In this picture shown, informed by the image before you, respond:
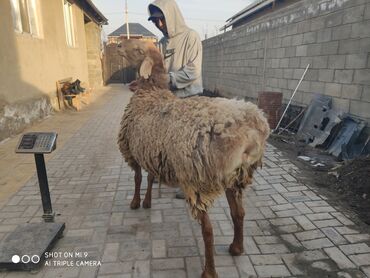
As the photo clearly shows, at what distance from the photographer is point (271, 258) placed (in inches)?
109

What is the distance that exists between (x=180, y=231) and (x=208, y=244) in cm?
84

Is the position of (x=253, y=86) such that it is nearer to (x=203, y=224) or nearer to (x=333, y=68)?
(x=333, y=68)

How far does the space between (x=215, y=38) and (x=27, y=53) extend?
961cm

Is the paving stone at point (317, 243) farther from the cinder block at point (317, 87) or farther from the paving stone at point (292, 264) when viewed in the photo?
the cinder block at point (317, 87)

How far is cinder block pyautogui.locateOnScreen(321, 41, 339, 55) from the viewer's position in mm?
6244

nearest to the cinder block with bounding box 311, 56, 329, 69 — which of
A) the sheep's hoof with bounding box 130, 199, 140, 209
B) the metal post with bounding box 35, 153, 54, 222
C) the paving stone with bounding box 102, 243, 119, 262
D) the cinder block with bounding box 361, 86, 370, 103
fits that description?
the cinder block with bounding box 361, 86, 370, 103

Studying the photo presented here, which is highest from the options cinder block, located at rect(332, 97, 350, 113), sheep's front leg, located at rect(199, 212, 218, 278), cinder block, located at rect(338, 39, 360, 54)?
cinder block, located at rect(338, 39, 360, 54)

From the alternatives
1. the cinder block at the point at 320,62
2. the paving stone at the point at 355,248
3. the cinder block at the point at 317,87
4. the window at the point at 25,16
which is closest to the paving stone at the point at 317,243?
the paving stone at the point at 355,248

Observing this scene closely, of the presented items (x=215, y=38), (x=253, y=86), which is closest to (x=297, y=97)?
(x=253, y=86)

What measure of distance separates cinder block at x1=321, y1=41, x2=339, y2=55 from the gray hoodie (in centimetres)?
388

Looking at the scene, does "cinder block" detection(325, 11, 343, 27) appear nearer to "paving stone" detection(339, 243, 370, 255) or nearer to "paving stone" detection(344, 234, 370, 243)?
"paving stone" detection(344, 234, 370, 243)

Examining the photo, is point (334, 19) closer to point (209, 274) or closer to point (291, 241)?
point (291, 241)

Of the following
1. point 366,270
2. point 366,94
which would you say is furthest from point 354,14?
point 366,270

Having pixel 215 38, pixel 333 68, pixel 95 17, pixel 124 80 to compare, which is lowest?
pixel 124 80
